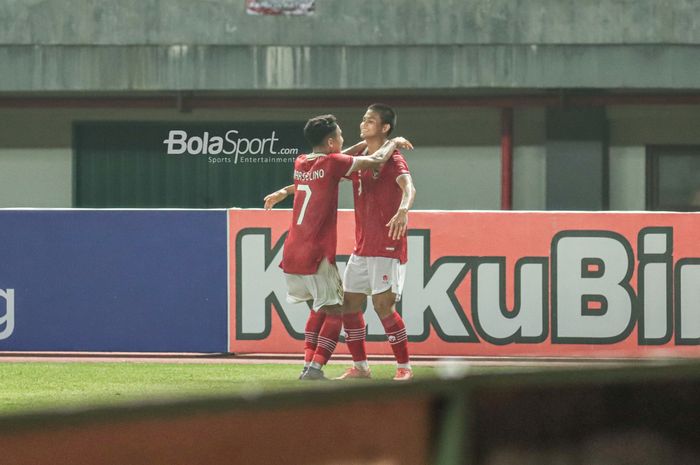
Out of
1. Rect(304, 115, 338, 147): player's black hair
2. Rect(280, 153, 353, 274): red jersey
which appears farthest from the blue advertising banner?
Rect(304, 115, 338, 147): player's black hair

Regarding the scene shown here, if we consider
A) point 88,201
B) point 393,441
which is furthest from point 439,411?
point 88,201

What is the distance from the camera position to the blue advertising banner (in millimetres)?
11594

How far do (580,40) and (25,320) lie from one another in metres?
10.6

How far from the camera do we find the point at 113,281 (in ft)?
38.3

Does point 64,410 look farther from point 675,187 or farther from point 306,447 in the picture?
point 675,187

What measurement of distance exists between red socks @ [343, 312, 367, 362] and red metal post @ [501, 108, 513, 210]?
35.5 feet

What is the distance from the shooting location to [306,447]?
1105 mm

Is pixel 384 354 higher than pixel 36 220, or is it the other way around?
pixel 36 220

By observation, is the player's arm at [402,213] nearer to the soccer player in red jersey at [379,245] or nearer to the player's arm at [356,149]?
the soccer player in red jersey at [379,245]

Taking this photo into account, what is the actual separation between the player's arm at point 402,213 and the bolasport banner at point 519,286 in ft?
7.73

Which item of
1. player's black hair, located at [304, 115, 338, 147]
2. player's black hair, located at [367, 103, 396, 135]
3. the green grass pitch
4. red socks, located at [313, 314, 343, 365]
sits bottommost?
the green grass pitch

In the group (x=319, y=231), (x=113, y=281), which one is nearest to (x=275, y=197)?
(x=319, y=231)

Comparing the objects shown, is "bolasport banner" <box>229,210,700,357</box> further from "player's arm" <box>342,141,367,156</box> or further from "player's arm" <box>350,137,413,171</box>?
"player's arm" <box>350,137,413,171</box>

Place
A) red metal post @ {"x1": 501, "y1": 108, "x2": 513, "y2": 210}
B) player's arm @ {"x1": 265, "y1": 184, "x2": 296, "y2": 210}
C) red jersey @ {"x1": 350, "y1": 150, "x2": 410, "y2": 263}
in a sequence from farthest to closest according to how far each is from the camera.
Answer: red metal post @ {"x1": 501, "y1": 108, "x2": 513, "y2": 210} → player's arm @ {"x1": 265, "y1": 184, "x2": 296, "y2": 210} → red jersey @ {"x1": 350, "y1": 150, "x2": 410, "y2": 263}
